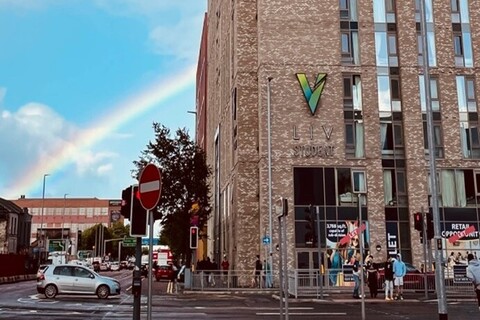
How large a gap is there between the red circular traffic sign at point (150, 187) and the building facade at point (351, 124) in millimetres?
27004

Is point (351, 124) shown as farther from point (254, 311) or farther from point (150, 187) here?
point (150, 187)

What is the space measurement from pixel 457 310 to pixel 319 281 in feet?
26.1

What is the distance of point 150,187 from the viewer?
9.78 meters

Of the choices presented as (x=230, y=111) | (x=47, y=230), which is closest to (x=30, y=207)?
(x=47, y=230)

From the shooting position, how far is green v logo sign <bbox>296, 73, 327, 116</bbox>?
130 ft

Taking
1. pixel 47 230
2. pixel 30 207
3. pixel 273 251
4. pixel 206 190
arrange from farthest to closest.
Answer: pixel 30 207 < pixel 47 230 < pixel 206 190 < pixel 273 251

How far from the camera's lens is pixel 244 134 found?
136ft

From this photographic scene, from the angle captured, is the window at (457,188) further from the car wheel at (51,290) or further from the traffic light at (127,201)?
the traffic light at (127,201)

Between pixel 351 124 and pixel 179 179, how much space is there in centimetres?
1238

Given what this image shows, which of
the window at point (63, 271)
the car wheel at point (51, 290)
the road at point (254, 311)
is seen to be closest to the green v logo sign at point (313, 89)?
the road at point (254, 311)

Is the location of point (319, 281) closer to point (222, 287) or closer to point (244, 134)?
point (222, 287)

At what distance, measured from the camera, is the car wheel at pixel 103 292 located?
91.9ft

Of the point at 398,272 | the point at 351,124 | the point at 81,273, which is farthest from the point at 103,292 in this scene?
the point at 351,124

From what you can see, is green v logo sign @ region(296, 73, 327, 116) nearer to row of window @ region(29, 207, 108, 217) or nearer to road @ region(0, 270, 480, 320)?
road @ region(0, 270, 480, 320)
